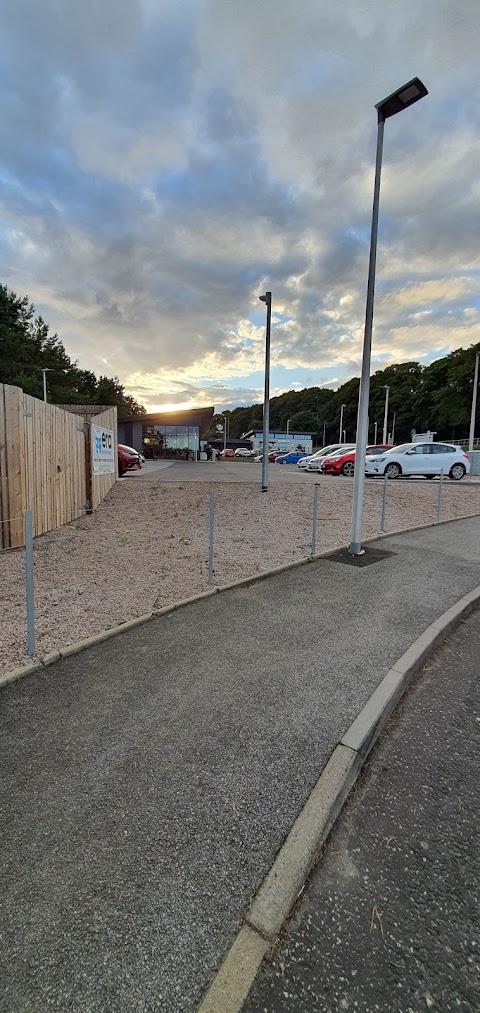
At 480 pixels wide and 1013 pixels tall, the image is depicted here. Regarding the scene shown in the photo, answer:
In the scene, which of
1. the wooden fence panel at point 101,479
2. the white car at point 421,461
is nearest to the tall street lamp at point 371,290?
the wooden fence panel at point 101,479

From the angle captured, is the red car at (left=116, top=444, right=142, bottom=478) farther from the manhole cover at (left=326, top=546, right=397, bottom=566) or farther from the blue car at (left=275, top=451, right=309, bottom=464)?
the blue car at (left=275, top=451, right=309, bottom=464)

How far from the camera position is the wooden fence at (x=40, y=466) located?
664cm

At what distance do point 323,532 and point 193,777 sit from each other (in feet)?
23.4


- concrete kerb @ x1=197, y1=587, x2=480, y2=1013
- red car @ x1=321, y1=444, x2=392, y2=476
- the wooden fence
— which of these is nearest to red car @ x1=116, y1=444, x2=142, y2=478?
red car @ x1=321, y1=444, x2=392, y2=476

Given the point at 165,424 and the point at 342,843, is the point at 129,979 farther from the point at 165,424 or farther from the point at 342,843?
the point at 165,424

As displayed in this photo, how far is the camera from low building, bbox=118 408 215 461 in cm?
5394

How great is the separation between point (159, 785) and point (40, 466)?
630 centimetres

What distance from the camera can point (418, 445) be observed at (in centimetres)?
1986

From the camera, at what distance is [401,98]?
19.6 ft

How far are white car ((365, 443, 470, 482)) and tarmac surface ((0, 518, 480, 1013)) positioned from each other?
52.7 ft

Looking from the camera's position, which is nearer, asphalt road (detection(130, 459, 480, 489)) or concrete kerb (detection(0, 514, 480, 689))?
concrete kerb (detection(0, 514, 480, 689))

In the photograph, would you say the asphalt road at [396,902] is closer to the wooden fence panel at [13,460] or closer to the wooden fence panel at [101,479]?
the wooden fence panel at [13,460]

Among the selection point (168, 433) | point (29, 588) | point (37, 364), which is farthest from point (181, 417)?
point (29, 588)

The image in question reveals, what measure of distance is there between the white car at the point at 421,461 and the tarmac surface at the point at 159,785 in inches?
632
